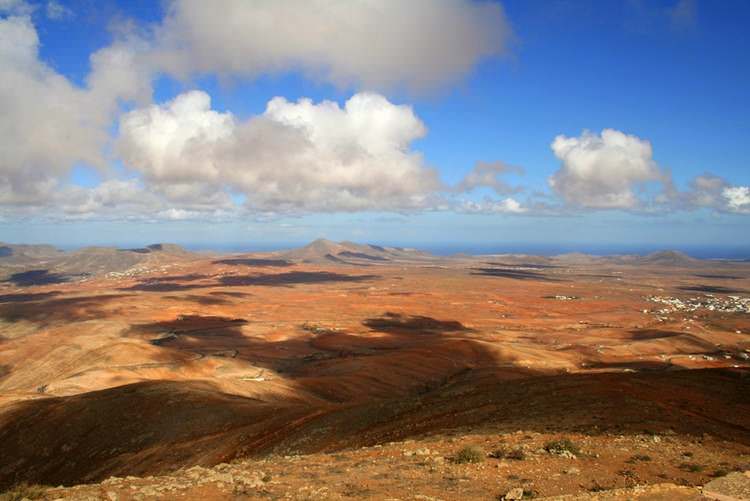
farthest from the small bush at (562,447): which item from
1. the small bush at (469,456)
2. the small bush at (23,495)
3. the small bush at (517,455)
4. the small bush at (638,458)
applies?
the small bush at (23,495)

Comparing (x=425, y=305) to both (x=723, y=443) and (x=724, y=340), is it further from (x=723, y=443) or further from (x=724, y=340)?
(x=723, y=443)

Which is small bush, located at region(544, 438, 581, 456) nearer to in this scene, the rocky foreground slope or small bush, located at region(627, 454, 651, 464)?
the rocky foreground slope

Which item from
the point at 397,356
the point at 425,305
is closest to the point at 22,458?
the point at 397,356

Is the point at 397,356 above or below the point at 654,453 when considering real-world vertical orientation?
below

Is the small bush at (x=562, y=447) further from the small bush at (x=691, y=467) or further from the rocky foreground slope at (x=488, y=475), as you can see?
the small bush at (x=691, y=467)

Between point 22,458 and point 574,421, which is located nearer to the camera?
point 574,421

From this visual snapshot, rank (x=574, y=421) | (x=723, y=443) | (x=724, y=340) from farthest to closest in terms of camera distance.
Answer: (x=724, y=340), (x=574, y=421), (x=723, y=443)

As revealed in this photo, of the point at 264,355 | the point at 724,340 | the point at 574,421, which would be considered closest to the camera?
the point at 574,421

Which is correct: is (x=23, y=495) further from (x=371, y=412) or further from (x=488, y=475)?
(x=371, y=412)
